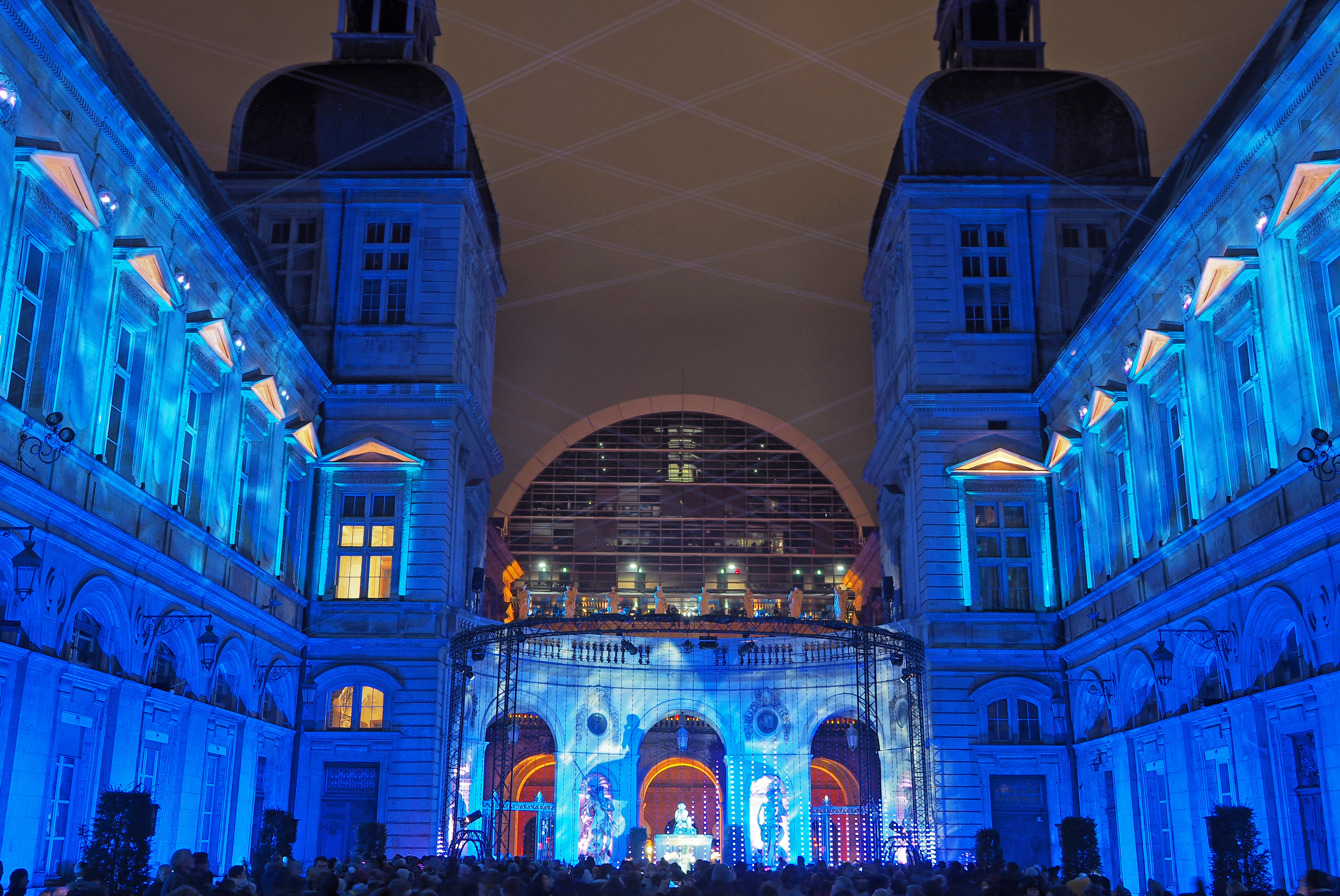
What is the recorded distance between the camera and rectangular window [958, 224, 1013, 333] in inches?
1439

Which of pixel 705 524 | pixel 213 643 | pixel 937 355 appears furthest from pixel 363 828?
pixel 705 524

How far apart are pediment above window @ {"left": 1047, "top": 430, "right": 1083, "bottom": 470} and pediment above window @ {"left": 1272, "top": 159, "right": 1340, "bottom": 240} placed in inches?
471

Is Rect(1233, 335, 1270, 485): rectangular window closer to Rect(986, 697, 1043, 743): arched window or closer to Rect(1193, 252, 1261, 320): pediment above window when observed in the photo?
Rect(1193, 252, 1261, 320): pediment above window

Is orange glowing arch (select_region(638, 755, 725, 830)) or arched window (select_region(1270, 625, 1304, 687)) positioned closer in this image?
arched window (select_region(1270, 625, 1304, 687))

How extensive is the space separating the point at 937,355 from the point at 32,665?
24514 millimetres

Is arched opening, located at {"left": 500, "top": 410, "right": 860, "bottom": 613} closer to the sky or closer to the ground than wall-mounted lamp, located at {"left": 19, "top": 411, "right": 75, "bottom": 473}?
closer to the sky

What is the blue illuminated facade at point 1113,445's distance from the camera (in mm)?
20391

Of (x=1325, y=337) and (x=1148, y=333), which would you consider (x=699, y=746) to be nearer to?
(x=1148, y=333)

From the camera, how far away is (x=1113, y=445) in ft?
99.0

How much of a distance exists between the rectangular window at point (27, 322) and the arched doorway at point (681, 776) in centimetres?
3478

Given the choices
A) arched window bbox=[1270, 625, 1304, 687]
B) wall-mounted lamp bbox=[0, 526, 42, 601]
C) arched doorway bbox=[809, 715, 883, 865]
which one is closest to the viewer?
wall-mounted lamp bbox=[0, 526, 42, 601]

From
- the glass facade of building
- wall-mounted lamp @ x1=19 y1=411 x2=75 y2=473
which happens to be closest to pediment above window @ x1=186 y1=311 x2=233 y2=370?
wall-mounted lamp @ x1=19 y1=411 x2=75 y2=473

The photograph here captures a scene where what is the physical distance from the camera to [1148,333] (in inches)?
1050

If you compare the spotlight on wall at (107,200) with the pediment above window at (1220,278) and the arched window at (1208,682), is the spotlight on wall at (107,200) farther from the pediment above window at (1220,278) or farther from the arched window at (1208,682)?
the arched window at (1208,682)
